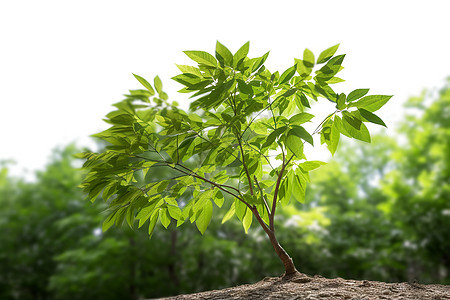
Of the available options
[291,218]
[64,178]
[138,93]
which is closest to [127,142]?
[138,93]

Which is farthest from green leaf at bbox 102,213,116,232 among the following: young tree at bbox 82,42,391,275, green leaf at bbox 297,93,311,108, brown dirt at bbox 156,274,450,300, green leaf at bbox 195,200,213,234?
green leaf at bbox 297,93,311,108

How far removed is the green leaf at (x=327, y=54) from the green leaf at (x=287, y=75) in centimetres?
11

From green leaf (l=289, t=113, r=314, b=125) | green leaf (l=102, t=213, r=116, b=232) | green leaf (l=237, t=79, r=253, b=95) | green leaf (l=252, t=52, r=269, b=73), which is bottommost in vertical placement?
green leaf (l=102, t=213, r=116, b=232)

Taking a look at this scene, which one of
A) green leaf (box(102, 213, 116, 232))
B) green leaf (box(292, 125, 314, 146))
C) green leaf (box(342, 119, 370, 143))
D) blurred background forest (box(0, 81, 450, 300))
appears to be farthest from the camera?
blurred background forest (box(0, 81, 450, 300))

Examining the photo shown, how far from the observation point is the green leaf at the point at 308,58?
128cm

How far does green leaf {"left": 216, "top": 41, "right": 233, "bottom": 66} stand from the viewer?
1.29 m

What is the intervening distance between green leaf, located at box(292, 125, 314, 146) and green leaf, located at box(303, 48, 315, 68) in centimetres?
23

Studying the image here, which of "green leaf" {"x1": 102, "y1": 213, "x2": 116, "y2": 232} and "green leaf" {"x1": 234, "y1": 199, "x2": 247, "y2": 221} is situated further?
"green leaf" {"x1": 234, "y1": 199, "x2": 247, "y2": 221}

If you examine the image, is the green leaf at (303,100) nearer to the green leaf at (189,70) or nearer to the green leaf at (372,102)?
the green leaf at (372,102)

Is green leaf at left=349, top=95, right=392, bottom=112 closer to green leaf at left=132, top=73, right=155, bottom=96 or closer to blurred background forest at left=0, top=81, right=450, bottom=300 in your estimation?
green leaf at left=132, top=73, right=155, bottom=96

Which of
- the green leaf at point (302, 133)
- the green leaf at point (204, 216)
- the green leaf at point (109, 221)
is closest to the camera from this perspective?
the green leaf at point (302, 133)

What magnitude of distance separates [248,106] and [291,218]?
5063 mm

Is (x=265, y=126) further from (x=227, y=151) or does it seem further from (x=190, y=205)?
(x=190, y=205)

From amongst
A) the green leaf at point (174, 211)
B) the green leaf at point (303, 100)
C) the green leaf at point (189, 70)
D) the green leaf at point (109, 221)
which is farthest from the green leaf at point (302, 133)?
the green leaf at point (109, 221)
